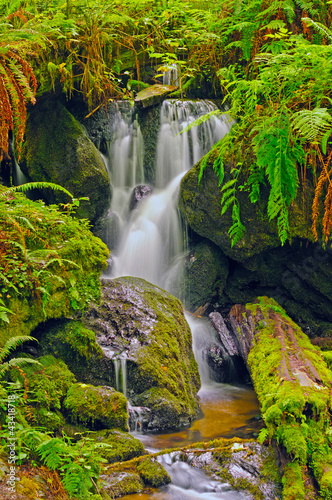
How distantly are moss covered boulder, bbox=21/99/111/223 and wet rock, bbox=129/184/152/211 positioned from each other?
0.71m

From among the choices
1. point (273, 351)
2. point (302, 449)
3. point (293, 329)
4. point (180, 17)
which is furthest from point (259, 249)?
point (180, 17)

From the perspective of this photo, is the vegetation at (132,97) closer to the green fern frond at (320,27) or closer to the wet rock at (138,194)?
the green fern frond at (320,27)

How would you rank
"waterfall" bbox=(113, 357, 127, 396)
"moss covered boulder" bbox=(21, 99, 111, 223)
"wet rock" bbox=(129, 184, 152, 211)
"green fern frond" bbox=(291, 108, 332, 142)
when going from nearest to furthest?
"waterfall" bbox=(113, 357, 127, 396)
"green fern frond" bbox=(291, 108, 332, 142)
"moss covered boulder" bbox=(21, 99, 111, 223)
"wet rock" bbox=(129, 184, 152, 211)

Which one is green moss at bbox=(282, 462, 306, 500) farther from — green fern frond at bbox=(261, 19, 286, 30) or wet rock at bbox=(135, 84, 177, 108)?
wet rock at bbox=(135, 84, 177, 108)

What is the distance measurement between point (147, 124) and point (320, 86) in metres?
3.78

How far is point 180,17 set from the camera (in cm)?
897

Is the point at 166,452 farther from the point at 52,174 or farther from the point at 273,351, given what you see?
the point at 52,174

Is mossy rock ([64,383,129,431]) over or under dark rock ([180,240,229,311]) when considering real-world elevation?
under

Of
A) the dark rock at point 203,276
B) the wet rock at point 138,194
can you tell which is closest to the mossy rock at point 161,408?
the dark rock at point 203,276

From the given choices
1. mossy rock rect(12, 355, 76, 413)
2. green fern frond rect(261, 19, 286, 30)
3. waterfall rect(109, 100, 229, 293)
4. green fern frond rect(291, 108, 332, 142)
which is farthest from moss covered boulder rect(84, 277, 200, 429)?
green fern frond rect(261, 19, 286, 30)

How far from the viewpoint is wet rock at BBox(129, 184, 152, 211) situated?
7.79m

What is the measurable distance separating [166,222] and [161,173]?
4.56 feet

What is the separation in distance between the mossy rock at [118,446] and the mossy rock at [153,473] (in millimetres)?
168

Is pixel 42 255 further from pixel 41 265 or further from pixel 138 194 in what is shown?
pixel 138 194
